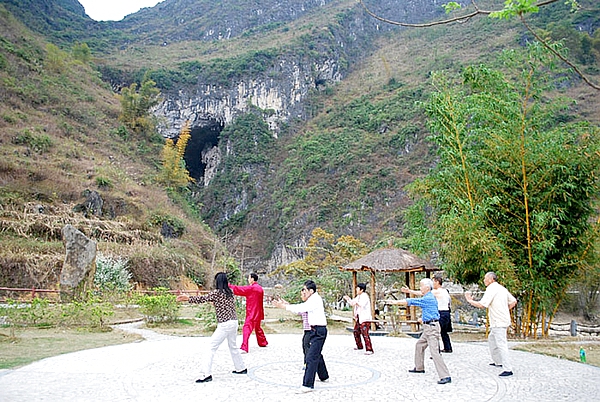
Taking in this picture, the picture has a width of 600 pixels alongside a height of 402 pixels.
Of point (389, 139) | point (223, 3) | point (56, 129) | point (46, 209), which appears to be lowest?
point (46, 209)

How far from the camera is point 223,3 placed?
3986 inches

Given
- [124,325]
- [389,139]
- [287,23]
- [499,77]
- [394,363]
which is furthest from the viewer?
[287,23]

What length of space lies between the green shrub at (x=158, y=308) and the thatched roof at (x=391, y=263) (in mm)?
5149

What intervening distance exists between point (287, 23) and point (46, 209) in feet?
240

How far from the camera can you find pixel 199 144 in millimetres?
67250

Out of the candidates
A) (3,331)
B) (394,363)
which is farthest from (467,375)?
(3,331)

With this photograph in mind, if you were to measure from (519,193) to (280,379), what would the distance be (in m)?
7.36

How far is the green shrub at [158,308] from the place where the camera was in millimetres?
13000

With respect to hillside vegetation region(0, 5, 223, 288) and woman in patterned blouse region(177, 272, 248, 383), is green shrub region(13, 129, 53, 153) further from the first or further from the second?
woman in patterned blouse region(177, 272, 248, 383)

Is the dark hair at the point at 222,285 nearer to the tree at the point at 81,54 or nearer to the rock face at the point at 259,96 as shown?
the rock face at the point at 259,96

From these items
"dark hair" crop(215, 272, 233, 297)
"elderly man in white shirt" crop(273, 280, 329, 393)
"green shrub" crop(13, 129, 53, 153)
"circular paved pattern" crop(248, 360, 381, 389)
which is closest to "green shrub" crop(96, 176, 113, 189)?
"green shrub" crop(13, 129, 53, 153)

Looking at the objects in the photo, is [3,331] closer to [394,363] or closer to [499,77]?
[394,363]

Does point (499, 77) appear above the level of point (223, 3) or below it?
below

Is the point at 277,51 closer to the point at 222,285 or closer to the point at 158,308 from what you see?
the point at 158,308
